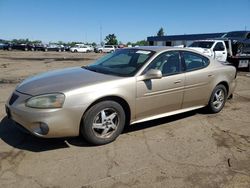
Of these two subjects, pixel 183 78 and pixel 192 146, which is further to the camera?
pixel 183 78

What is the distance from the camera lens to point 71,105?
13.2 ft

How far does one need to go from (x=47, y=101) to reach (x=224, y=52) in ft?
45.3

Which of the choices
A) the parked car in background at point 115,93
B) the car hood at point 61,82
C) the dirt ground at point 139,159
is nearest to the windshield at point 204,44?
the parked car in background at point 115,93

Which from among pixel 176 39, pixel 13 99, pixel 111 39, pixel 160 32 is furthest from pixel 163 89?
pixel 160 32

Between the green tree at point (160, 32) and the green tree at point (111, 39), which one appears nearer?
the green tree at point (111, 39)

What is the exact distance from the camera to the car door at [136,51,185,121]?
477 cm

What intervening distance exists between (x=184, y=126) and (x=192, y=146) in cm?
97

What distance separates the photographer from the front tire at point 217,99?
6133mm

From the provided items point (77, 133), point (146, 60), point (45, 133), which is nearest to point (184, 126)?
point (146, 60)

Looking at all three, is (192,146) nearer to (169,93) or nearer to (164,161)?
(164,161)

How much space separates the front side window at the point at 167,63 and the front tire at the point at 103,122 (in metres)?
1.01

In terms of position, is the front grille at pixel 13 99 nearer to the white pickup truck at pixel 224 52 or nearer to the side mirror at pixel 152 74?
the side mirror at pixel 152 74

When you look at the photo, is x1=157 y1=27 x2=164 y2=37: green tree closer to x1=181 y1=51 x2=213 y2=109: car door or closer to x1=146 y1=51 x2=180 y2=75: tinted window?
x1=181 y1=51 x2=213 y2=109: car door

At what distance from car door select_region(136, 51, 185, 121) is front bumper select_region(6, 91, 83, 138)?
3.80ft
